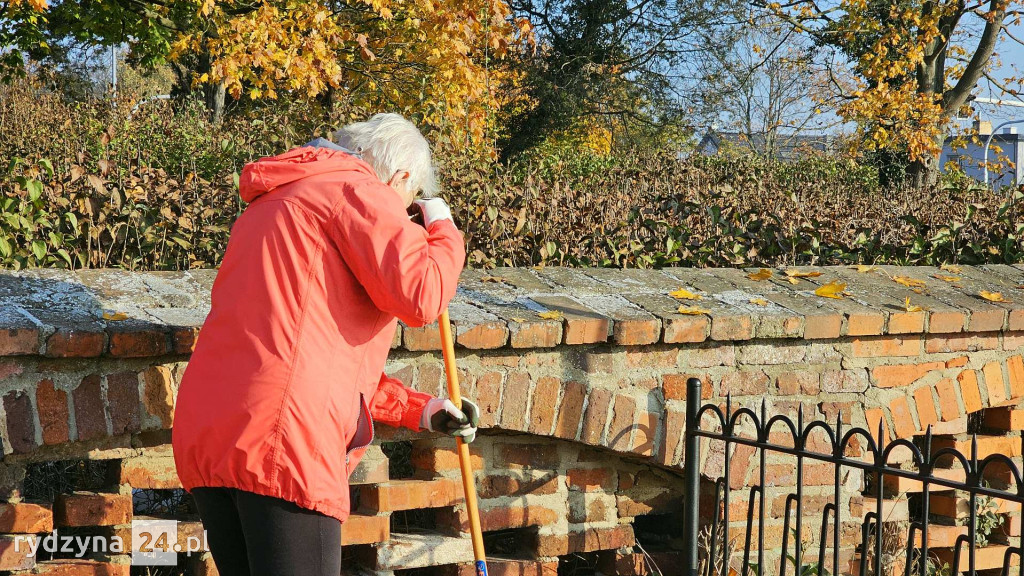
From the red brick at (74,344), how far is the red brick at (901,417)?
2.95 meters

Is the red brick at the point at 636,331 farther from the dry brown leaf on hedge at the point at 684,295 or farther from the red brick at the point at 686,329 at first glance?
the dry brown leaf on hedge at the point at 684,295

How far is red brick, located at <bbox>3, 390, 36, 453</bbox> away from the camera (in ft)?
7.91

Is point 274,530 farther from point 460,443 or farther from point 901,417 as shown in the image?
point 901,417

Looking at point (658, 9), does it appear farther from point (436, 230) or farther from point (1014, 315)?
point (436, 230)

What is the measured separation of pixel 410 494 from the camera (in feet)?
10.1

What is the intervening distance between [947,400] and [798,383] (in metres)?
0.76

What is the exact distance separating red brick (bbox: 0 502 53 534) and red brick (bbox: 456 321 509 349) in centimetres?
129

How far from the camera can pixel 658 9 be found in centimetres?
1666

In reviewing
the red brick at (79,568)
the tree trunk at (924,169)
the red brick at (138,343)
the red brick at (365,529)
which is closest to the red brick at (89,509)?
the red brick at (79,568)

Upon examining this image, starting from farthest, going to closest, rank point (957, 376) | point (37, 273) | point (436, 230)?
point (957, 376)
point (37, 273)
point (436, 230)

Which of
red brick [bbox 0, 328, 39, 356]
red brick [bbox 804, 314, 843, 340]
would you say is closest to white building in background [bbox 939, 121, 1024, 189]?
red brick [bbox 804, 314, 843, 340]

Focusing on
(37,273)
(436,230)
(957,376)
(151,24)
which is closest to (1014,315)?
(957,376)

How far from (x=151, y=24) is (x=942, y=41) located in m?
11.5

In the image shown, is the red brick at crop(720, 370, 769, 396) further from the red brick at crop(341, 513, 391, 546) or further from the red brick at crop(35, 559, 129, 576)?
the red brick at crop(35, 559, 129, 576)
